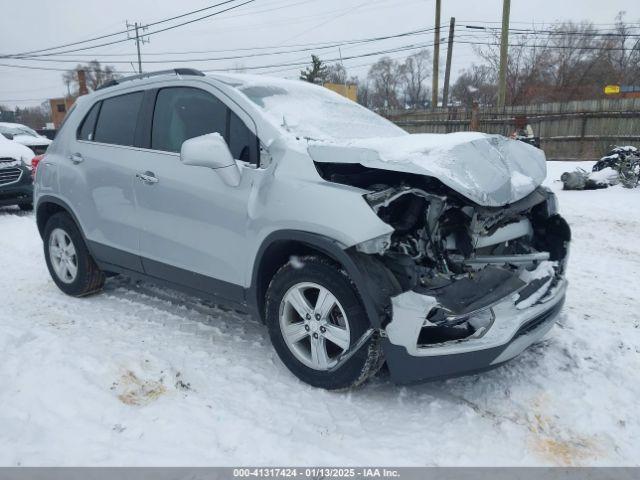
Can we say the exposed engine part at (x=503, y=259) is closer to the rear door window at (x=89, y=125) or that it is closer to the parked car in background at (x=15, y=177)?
the rear door window at (x=89, y=125)

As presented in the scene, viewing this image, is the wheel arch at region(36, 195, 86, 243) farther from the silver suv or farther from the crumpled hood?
the crumpled hood

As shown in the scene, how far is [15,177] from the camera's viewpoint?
8.91 m

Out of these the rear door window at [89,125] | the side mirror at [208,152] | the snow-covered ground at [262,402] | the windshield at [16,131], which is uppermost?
the rear door window at [89,125]

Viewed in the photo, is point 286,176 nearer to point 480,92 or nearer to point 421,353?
point 421,353

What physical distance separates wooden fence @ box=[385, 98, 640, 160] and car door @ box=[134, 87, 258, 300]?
50.3 feet

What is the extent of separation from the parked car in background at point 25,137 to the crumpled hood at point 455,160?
1363cm

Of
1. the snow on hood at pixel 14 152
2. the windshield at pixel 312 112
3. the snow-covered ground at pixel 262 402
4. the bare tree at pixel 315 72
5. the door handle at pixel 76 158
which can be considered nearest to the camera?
the snow-covered ground at pixel 262 402

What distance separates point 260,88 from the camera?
Answer: 11.8 feet

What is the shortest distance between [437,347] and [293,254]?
3.36 feet

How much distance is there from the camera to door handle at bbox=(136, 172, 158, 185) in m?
3.58

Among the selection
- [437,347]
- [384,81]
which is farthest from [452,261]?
[384,81]

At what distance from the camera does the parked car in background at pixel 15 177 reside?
28.8ft

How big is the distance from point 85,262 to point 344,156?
2.93m

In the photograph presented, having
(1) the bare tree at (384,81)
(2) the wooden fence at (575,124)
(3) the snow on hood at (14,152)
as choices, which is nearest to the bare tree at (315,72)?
(2) the wooden fence at (575,124)
